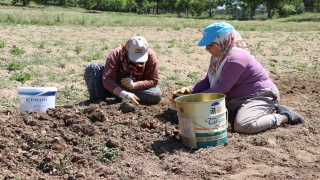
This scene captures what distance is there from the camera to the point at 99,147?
3.74 metres

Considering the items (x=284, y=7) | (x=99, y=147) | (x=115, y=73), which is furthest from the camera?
(x=284, y=7)

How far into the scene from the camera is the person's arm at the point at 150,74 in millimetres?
5031

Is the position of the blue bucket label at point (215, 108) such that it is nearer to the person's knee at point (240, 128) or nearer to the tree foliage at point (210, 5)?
the person's knee at point (240, 128)

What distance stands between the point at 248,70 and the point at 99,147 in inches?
71.3

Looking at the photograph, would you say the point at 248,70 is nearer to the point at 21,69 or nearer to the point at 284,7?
the point at 21,69

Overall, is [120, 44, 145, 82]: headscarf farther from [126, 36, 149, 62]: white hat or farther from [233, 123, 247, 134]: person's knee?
[233, 123, 247, 134]: person's knee

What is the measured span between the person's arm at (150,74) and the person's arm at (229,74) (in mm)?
1086

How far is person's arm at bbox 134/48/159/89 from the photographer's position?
5.03 m

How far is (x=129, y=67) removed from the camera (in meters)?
5.04

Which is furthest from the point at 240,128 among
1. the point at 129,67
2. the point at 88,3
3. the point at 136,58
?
the point at 88,3

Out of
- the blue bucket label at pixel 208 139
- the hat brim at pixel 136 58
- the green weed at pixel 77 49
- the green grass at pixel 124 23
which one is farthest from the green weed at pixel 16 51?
the green grass at pixel 124 23

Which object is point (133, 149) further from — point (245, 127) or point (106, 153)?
point (245, 127)

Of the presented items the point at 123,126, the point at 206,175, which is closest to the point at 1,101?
the point at 123,126

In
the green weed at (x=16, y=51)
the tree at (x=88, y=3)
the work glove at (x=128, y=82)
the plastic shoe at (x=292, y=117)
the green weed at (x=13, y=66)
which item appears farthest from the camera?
the tree at (x=88, y=3)
